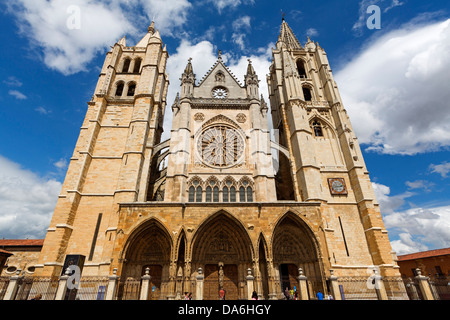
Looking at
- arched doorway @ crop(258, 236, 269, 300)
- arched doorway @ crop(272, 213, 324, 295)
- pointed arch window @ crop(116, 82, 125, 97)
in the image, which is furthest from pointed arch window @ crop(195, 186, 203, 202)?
pointed arch window @ crop(116, 82, 125, 97)

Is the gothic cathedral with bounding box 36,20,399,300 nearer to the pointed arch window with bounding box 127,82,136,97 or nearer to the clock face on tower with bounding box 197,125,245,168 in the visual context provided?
the clock face on tower with bounding box 197,125,245,168

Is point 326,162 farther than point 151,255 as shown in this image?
Yes

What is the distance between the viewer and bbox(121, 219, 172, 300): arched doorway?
39.1ft

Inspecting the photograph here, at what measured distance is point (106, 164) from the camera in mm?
16609

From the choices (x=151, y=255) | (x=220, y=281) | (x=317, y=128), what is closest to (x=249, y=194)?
(x=220, y=281)

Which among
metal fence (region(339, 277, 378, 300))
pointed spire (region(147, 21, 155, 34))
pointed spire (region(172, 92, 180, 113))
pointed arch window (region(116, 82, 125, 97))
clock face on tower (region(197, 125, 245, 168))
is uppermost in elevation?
A: pointed spire (region(147, 21, 155, 34))

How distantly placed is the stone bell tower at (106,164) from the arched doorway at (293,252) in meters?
9.37

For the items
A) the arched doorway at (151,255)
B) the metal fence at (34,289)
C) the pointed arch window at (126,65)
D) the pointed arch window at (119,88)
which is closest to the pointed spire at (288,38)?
the pointed arch window at (126,65)

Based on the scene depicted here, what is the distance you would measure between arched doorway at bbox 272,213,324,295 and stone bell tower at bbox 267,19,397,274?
1794mm

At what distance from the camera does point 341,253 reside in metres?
14.2

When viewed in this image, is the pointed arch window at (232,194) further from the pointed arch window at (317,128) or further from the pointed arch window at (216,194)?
the pointed arch window at (317,128)

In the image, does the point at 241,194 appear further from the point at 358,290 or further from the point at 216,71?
the point at 216,71

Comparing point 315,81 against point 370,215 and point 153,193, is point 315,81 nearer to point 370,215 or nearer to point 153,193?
point 370,215

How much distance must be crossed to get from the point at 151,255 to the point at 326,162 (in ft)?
46.5
